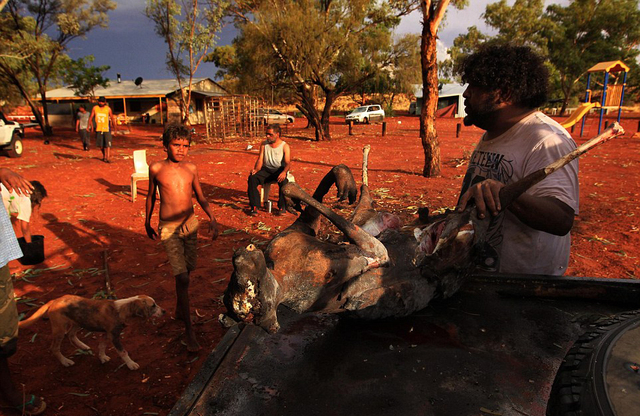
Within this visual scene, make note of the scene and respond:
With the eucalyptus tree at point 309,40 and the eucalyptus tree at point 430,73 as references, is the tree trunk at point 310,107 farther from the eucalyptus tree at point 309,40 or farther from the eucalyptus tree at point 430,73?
the eucalyptus tree at point 430,73

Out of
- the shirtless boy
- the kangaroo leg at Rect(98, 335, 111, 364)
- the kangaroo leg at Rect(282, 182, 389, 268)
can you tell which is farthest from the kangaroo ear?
the kangaroo leg at Rect(282, 182, 389, 268)

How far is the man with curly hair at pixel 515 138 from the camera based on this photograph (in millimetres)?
2180

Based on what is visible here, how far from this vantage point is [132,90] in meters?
36.9

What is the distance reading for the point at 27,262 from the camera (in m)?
5.84

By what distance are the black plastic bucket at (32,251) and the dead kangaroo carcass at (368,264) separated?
223 inches

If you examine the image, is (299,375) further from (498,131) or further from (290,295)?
(498,131)

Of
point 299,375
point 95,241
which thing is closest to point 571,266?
point 299,375

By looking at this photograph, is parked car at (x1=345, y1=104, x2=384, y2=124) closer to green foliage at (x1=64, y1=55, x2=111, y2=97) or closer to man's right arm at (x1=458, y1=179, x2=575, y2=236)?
green foliage at (x1=64, y1=55, x2=111, y2=97)

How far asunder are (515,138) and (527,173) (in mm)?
265

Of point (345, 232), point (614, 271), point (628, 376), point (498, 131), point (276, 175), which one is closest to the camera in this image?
point (628, 376)

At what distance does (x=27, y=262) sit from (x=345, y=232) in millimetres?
6232

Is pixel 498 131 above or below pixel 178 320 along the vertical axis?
above

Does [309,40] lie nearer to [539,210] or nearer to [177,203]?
[177,203]

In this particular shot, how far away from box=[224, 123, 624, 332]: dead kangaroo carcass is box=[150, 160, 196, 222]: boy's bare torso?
8.03 ft
